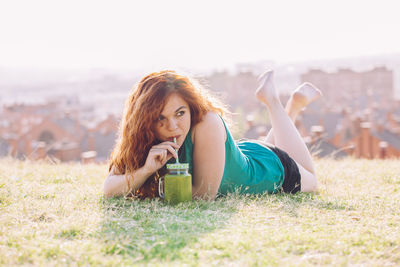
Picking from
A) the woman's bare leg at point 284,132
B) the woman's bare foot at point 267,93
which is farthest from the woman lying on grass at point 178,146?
the woman's bare foot at point 267,93

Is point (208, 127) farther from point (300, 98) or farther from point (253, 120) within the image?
point (253, 120)

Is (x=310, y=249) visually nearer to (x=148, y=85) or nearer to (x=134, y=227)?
(x=134, y=227)

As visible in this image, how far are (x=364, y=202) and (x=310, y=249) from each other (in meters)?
1.26

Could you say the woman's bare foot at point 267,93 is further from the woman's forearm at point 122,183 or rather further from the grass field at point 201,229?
the woman's forearm at point 122,183

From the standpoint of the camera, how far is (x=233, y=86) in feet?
197

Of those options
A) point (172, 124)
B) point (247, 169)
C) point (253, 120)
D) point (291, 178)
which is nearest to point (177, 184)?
point (172, 124)

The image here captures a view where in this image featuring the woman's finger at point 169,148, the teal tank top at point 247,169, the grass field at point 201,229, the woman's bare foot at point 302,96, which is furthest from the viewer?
the woman's bare foot at point 302,96

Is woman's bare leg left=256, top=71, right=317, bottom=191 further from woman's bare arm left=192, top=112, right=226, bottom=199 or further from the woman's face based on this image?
the woman's face

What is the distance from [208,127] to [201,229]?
856 mm

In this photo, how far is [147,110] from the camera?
2857mm

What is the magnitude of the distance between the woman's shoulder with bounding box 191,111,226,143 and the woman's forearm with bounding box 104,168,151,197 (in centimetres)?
45

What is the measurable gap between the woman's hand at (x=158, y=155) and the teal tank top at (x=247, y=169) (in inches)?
8.9

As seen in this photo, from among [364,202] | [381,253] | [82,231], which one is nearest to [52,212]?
[82,231]

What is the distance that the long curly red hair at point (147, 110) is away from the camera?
2.87 meters
